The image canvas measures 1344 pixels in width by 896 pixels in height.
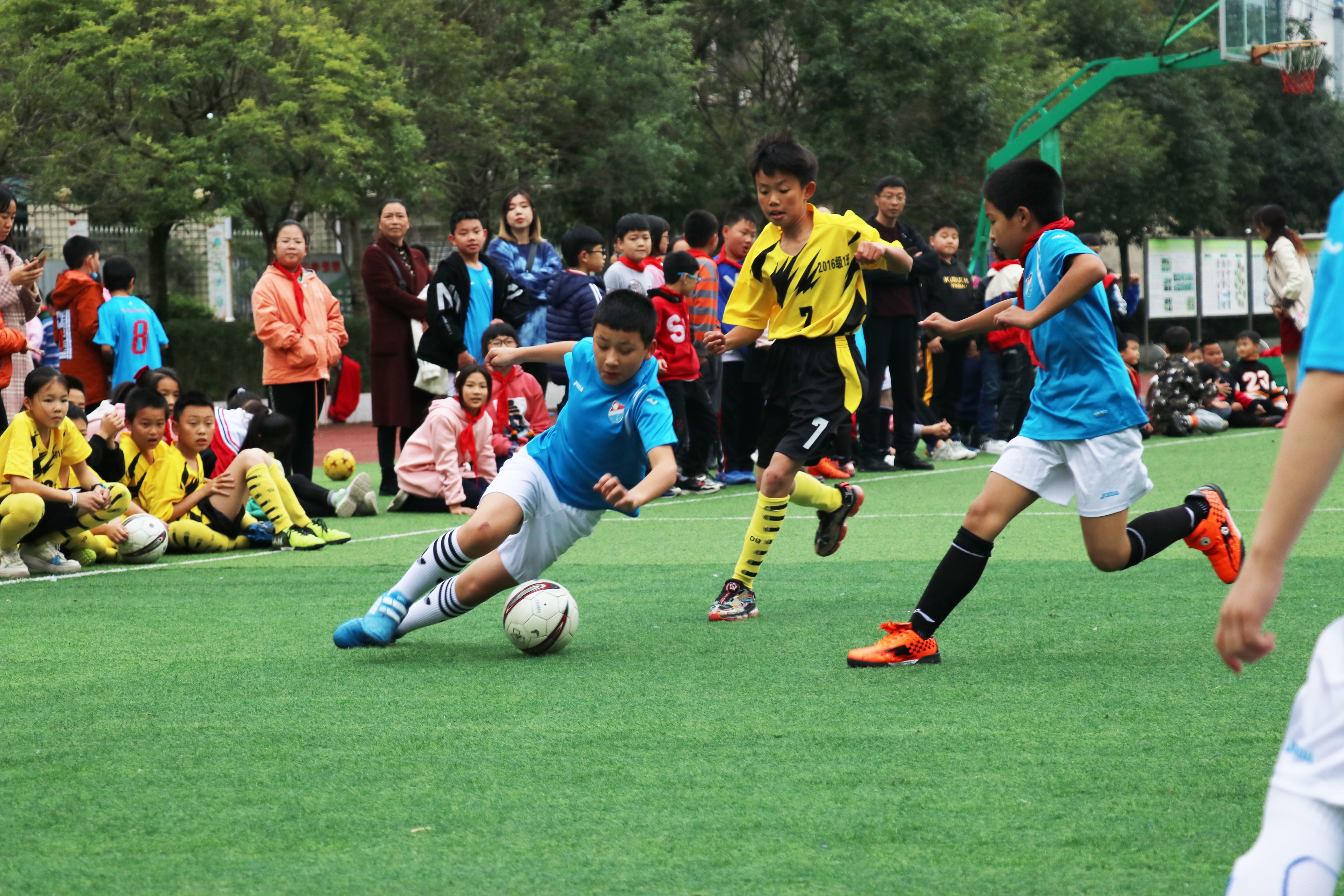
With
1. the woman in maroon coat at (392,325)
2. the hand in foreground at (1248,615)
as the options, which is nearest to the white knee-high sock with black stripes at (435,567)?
the hand in foreground at (1248,615)

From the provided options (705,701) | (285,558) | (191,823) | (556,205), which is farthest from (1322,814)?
(556,205)

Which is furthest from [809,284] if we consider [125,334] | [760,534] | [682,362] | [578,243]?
[125,334]

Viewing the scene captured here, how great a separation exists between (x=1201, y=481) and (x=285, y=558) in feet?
22.2

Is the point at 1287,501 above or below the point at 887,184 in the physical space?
below

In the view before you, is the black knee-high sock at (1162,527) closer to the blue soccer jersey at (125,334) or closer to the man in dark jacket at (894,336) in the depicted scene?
the man in dark jacket at (894,336)

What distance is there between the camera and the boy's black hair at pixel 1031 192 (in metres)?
5.13

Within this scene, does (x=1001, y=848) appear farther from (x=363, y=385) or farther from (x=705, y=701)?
(x=363, y=385)

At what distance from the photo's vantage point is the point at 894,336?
1247 centimetres

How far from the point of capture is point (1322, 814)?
6.45 feet

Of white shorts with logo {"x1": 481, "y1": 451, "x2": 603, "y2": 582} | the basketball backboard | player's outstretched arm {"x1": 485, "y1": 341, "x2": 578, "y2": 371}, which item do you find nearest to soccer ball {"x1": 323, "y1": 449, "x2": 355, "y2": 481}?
player's outstretched arm {"x1": 485, "y1": 341, "x2": 578, "y2": 371}

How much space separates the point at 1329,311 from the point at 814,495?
450 centimetres

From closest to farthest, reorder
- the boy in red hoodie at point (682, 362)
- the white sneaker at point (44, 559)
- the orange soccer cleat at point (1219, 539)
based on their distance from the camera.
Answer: the orange soccer cleat at point (1219, 539), the white sneaker at point (44, 559), the boy in red hoodie at point (682, 362)

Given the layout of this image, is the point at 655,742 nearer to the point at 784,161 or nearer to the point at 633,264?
the point at 784,161

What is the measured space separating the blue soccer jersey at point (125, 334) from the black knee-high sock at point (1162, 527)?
7.36 meters
